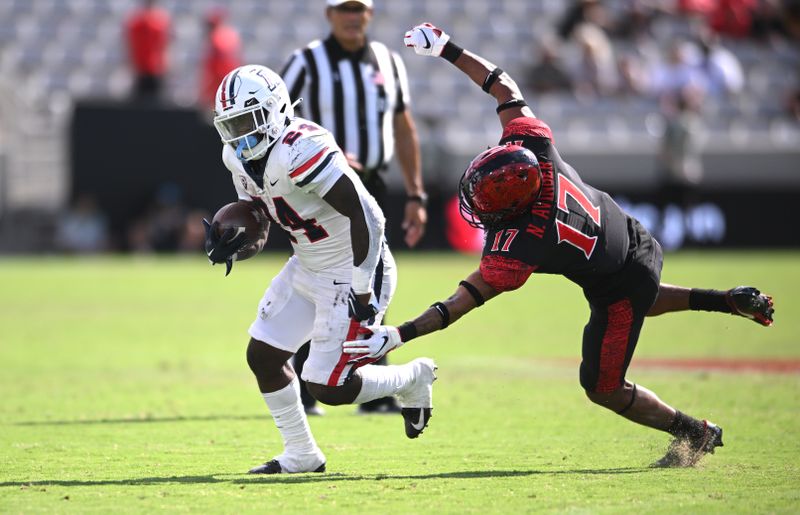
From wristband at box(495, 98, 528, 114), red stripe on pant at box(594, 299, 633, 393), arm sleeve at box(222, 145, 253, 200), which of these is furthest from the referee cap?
red stripe on pant at box(594, 299, 633, 393)

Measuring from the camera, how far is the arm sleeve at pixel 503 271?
17.2 feet

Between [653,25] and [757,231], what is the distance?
4.57m

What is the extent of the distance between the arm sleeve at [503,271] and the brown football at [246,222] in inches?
44.5

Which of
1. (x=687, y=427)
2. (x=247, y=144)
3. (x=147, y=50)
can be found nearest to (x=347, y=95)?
(x=247, y=144)

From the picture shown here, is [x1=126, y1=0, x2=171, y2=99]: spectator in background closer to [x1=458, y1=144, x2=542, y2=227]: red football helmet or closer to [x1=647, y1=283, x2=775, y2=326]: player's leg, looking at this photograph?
[x1=647, y1=283, x2=775, y2=326]: player's leg

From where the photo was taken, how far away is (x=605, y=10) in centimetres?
2219

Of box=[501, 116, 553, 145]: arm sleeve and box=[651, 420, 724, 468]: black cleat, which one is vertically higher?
box=[501, 116, 553, 145]: arm sleeve

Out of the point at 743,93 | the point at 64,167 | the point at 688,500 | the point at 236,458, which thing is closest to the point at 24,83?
the point at 64,167

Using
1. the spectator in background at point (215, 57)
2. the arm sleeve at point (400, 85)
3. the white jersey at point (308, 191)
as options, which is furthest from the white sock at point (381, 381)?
the spectator in background at point (215, 57)

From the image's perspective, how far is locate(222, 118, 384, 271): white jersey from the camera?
18.0 feet

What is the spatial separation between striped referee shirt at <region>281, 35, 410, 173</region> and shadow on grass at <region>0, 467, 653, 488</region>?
2568 millimetres

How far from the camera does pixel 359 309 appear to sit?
5434mm

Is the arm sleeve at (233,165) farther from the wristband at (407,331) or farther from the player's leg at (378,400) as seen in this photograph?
the player's leg at (378,400)

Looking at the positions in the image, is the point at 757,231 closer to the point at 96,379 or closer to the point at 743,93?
the point at 743,93
